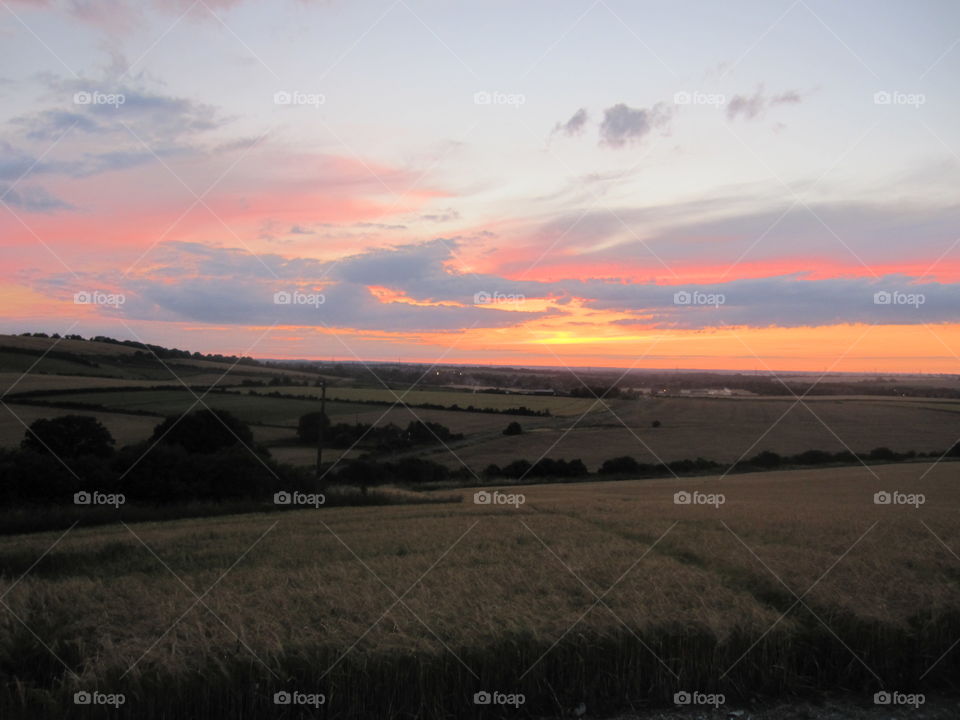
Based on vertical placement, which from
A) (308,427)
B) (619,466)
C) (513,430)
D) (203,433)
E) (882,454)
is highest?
(513,430)

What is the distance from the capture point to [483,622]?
7.58 m

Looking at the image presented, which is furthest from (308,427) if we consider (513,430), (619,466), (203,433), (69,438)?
(619,466)

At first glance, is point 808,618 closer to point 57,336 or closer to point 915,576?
point 915,576

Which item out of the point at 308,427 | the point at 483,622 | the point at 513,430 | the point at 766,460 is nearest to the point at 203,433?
the point at 308,427

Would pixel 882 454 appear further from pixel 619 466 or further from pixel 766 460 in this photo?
pixel 619 466

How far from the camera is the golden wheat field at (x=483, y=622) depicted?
259 inches

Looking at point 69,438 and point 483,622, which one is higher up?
point 69,438

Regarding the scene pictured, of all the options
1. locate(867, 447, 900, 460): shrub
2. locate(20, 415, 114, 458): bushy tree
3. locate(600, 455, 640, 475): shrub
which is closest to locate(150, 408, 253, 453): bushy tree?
locate(20, 415, 114, 458): bushy tree

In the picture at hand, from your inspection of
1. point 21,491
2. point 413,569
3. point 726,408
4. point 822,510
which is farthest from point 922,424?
point 21,491

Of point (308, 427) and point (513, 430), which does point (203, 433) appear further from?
point (513, 430)

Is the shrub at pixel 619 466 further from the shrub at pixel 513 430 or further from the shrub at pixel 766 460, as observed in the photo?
the shrub at pixel 513 430

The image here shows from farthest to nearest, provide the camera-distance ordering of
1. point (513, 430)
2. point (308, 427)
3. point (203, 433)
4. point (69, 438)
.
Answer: point (513, 430)
point (308, 427)
point (203, 433)
point (69, 438)

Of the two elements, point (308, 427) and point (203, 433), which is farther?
point (308, 427)

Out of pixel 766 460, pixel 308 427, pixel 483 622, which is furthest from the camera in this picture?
pixel 308 427
